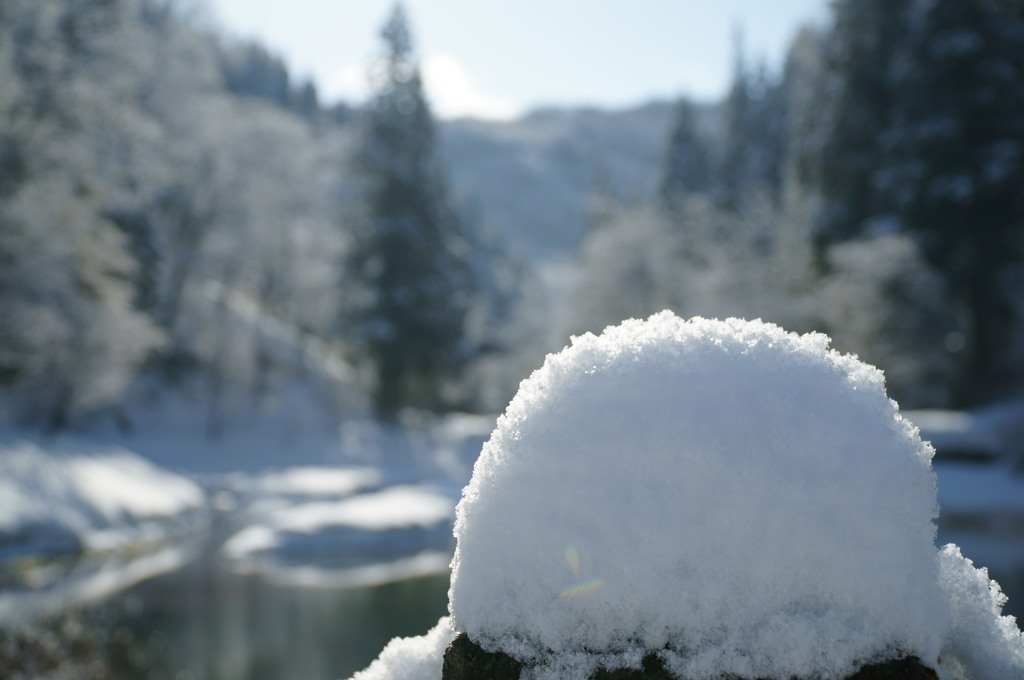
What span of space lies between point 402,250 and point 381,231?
3.86ft

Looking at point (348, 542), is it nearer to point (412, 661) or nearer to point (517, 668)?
point (412, 661)

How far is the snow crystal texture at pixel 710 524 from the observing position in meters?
1.80

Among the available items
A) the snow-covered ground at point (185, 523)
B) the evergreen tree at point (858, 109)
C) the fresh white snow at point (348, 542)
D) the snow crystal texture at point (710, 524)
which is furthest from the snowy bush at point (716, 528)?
the evergreen tree at point (858, 109)

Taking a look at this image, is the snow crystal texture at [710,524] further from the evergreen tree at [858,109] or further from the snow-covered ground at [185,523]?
the evergreen tree at [858,109]

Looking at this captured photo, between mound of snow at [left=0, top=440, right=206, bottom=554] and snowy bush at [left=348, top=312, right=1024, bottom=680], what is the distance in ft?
44.5

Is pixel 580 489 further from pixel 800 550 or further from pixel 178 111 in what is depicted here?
pixel 178 111

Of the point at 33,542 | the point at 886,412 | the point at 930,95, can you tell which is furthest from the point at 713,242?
the point at 886,412

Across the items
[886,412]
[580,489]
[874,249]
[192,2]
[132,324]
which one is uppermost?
[192,2]

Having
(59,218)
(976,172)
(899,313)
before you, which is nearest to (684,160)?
(976,172)

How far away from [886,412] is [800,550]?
451 millimetres

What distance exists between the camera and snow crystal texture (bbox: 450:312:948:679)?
180 cm

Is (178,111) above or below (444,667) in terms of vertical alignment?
above

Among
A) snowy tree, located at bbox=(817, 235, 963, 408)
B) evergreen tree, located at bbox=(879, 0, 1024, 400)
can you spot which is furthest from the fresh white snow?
evergreen tree, located at bbox=(879, 0, 1024, 400)

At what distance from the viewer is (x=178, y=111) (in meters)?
29.8
